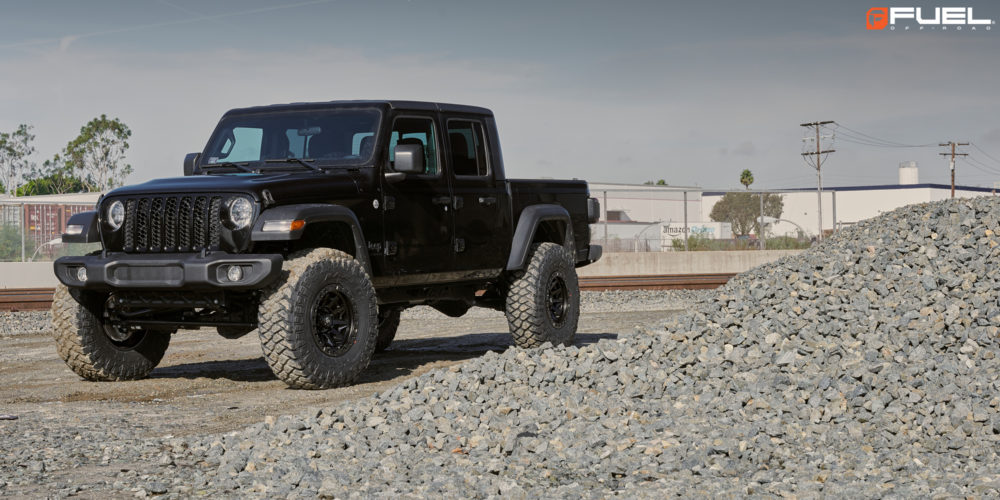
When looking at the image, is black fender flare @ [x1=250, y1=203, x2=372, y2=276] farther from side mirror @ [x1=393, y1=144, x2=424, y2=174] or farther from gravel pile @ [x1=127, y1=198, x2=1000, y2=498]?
gravel pile @ [x1=127, y1=198, x2=1000, y2=498]

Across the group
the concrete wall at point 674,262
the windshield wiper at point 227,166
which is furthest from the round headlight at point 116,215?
the concrete wall at point 674,262

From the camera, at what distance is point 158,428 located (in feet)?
22.8

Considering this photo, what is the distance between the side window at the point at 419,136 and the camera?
369 inches

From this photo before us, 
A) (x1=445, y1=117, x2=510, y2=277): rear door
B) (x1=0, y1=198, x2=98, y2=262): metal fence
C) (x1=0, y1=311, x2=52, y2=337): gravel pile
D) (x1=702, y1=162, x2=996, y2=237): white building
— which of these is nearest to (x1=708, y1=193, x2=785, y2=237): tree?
(x1=0, y1=198, x2=98, y2=262): metal fence

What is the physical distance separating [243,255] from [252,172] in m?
1.35

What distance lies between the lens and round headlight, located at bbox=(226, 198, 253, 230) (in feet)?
26.1

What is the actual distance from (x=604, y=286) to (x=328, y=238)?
43.8ft

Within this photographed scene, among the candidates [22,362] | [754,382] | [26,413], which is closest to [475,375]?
[754,382]

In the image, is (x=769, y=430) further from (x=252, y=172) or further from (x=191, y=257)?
(x=252, y=172)

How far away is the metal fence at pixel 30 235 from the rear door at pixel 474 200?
53.3ft

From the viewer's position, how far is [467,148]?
10195 millimetres

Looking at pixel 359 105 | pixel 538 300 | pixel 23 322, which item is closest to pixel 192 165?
pixel 359 105

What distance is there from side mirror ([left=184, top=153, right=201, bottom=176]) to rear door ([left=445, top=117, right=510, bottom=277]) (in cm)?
228

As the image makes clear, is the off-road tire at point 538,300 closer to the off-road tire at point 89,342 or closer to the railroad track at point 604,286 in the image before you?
the off-road tire at point 89,342
